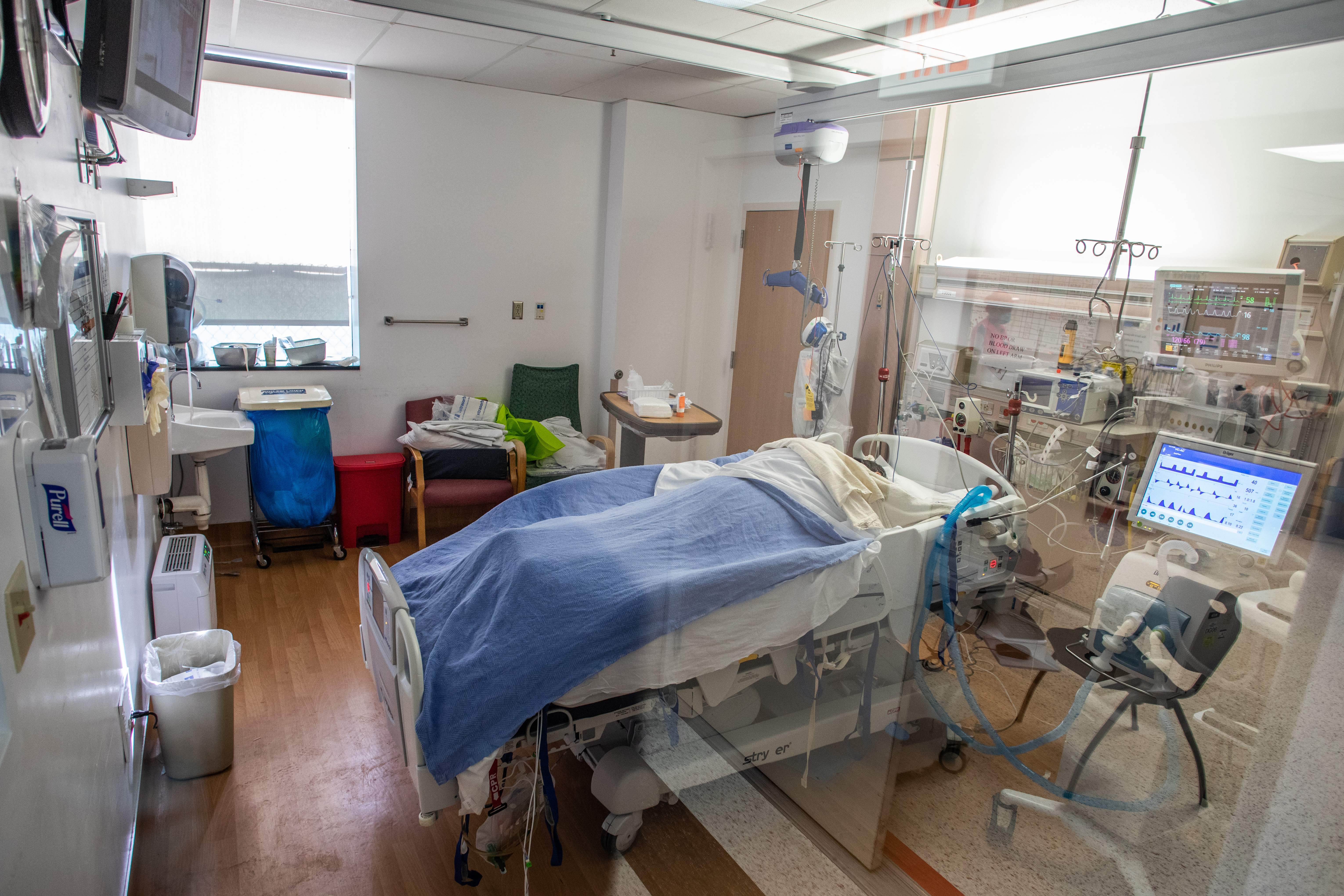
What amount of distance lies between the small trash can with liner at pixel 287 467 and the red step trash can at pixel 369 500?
0.05 meters

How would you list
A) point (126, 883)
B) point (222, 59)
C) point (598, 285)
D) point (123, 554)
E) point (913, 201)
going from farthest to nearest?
1. point (222, 59)
2. point (598, 285)
3. point (123, 554)
4. point (126, 883)
5. point (913, 201)

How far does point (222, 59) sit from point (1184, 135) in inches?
152

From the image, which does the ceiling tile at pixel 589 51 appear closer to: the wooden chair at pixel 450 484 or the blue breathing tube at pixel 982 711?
the wooden chair at pixel 450 484

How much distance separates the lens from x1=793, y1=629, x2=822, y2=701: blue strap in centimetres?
196

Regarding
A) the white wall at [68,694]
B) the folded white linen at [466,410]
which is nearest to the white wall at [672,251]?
the folded white linen at [466,410]

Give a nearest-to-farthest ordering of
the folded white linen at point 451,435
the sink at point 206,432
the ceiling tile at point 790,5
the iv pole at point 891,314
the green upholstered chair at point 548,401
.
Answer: the iv pole at point 891,314
the ceiling tile at point 790,5
the green upholstered chair at point 548,401
the sink at point 206,432
the folded white linen at point 451,435

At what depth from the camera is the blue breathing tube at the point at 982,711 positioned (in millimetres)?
1299

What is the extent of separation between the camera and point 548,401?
2951mm

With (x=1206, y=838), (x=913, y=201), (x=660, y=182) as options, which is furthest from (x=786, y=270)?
(x=1206, y=838)

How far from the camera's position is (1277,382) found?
1.03m

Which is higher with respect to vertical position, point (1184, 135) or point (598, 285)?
point (1184, 135)

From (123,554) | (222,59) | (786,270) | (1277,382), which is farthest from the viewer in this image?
(222,59)

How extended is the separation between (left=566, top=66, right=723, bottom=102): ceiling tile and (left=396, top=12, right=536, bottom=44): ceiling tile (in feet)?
0.98

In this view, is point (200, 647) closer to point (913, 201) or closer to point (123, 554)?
point (123, 554)
